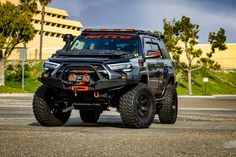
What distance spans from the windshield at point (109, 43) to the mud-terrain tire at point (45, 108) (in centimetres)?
159

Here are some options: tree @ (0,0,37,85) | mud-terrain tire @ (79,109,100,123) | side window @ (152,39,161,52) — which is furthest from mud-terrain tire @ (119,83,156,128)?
tree @ (0,0,37,85)

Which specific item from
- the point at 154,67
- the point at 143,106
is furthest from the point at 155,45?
A: the point at 143,106

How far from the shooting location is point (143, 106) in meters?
12.5

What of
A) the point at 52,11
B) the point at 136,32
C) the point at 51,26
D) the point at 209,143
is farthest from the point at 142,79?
the point at 52,11

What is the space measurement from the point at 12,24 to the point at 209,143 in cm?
4047

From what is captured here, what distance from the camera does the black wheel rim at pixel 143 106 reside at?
40.3ft

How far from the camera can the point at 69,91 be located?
11961mm

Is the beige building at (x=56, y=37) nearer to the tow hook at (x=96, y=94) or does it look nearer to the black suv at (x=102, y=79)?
the black suv at (x=102, y=79)

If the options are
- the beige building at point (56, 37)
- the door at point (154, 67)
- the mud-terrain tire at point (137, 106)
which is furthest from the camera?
the beige building at point (56, 37)

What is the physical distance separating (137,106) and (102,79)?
3.39 feet

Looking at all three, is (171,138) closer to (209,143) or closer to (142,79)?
(209,143)

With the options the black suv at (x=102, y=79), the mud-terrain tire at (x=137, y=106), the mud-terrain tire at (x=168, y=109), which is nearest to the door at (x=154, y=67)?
the black suv at (x=102, y=79)

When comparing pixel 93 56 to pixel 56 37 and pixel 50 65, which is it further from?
pixel 56 37

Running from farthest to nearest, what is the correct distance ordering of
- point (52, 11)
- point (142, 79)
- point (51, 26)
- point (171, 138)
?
point (52, 11) < point (51, 26) < point (142, 79) < point (171, 138)
